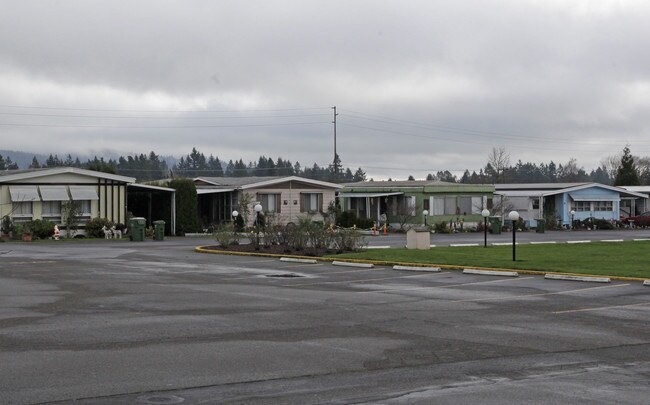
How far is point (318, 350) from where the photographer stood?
35.1 feet

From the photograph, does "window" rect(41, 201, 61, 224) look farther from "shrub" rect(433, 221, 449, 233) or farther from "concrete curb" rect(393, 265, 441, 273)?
"concrete curb" rect(393, 265, 441, 273)

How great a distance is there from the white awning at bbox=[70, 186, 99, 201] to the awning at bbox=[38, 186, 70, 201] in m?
0.41

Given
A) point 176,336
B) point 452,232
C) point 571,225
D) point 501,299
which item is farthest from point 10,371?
point 571,225

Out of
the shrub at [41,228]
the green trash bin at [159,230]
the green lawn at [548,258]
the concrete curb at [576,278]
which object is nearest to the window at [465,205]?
the green trash bin at [159,230]

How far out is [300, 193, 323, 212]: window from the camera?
2234 inches

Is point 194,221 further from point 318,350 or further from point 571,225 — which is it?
point 318,350

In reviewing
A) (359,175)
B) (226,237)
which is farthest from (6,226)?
(359,175)

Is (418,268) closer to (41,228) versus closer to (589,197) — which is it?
Answer: (41,228)

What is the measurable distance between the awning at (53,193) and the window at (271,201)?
1403cm

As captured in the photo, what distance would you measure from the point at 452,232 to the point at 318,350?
4442 centimetres

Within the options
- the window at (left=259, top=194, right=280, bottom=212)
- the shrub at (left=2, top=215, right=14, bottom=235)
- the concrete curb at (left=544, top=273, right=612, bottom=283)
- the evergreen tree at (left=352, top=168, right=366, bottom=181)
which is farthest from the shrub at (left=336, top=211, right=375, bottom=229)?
the evergreen tree at (left=352, top=168, right=366, bottom=181)

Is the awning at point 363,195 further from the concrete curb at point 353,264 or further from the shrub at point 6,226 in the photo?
the concrete curb at point 353,264

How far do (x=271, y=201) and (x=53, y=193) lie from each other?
1540cm

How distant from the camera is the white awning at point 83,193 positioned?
44906 mm
